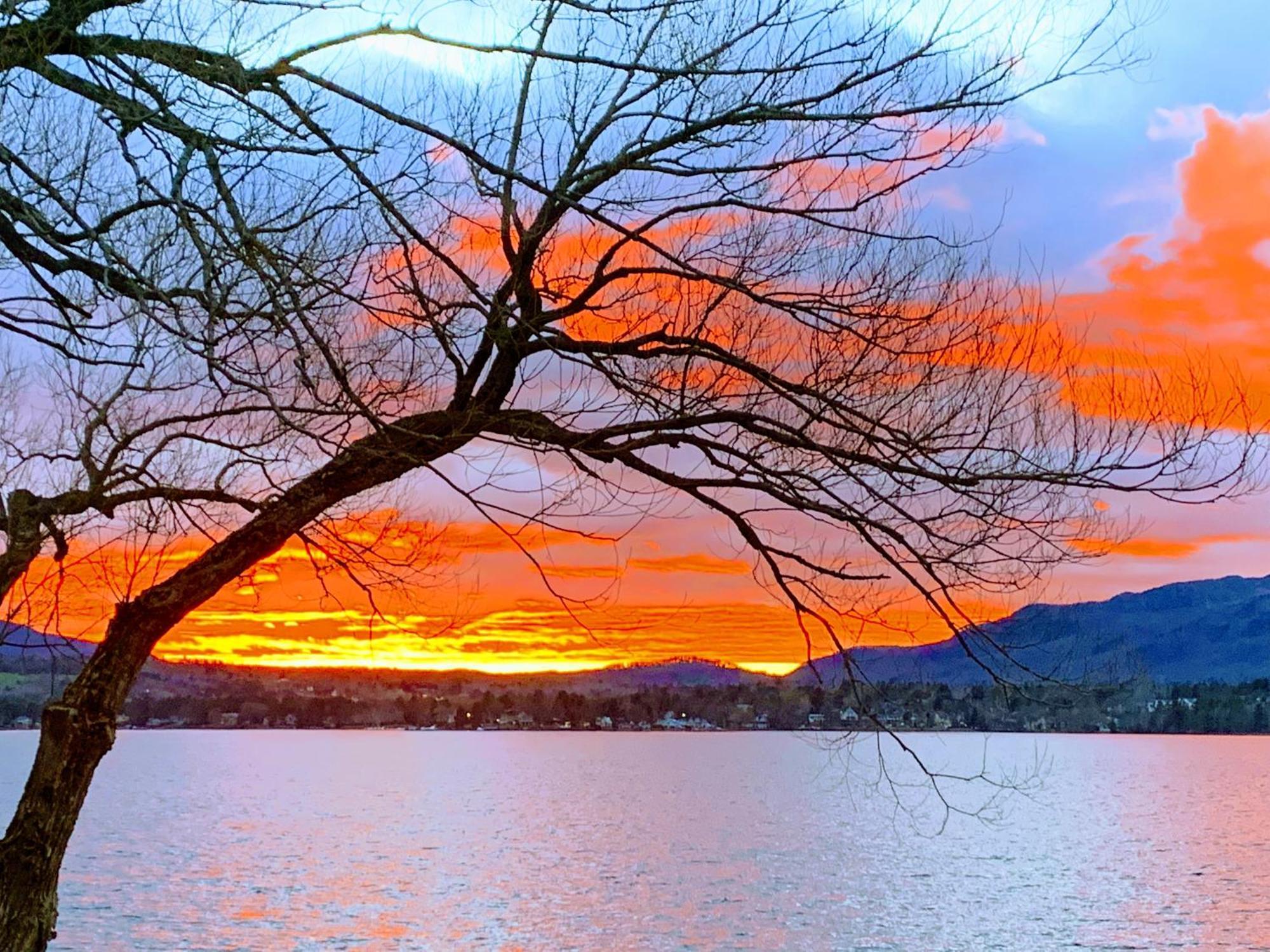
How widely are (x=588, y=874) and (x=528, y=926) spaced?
44.1ft

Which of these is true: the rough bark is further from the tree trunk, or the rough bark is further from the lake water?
the lake water

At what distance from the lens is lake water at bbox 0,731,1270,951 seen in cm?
3534

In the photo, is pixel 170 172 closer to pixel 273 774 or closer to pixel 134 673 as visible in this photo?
pixel 134 673

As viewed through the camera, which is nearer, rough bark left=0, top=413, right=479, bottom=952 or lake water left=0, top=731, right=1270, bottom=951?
rough bark left=0, top=413, right=479, bottom=952

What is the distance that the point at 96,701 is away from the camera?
782 cm

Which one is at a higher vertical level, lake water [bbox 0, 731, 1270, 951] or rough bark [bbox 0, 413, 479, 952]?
rough bark [bbox 0, 413, 479, 952]

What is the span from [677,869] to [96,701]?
150ft

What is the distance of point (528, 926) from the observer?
121 ft

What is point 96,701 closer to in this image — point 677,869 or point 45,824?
point 45,824

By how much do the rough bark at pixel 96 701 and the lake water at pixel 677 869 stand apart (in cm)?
294

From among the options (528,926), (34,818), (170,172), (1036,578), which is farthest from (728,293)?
(528,926)

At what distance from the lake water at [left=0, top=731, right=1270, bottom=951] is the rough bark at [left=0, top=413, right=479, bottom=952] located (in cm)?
294

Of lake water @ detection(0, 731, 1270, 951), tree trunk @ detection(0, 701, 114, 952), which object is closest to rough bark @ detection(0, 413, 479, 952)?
tree trunk @ detection(0, 701, 114, 952)

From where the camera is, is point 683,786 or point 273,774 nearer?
point 683,786
